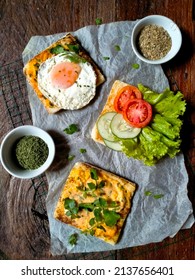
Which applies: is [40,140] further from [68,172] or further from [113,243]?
[113,243]

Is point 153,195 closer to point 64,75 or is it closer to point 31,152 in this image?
point 31,152

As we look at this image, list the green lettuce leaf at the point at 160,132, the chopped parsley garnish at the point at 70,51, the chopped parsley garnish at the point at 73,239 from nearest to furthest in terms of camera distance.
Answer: the green lettuce leaf at the point at 160,132
the chopped parsley garnish at the point at 70,51
the chopped parsley garnish at the point at 73,239

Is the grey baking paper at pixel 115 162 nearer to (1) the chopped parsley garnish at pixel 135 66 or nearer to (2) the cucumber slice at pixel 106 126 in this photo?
(1) the chopped parsley garnish at pixel 135 66

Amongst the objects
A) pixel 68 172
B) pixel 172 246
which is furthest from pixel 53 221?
pixel 172 246

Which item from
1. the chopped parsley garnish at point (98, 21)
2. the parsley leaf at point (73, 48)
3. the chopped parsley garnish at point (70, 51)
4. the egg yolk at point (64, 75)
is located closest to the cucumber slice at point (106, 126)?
the egg yolk at point (64, 75)

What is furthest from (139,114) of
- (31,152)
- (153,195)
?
(31,152)

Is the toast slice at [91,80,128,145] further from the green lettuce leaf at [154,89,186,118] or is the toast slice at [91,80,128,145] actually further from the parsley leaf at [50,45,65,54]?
the parsley leaf at [50,45,65,54]

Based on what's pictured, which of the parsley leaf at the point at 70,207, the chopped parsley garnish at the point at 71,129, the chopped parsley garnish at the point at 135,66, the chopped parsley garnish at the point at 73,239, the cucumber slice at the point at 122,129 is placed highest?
the chopped parsley garnish at the point at 135,66

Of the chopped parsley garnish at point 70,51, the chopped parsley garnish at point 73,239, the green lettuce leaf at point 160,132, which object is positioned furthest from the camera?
the chopped parsley garnish at point 73,239
